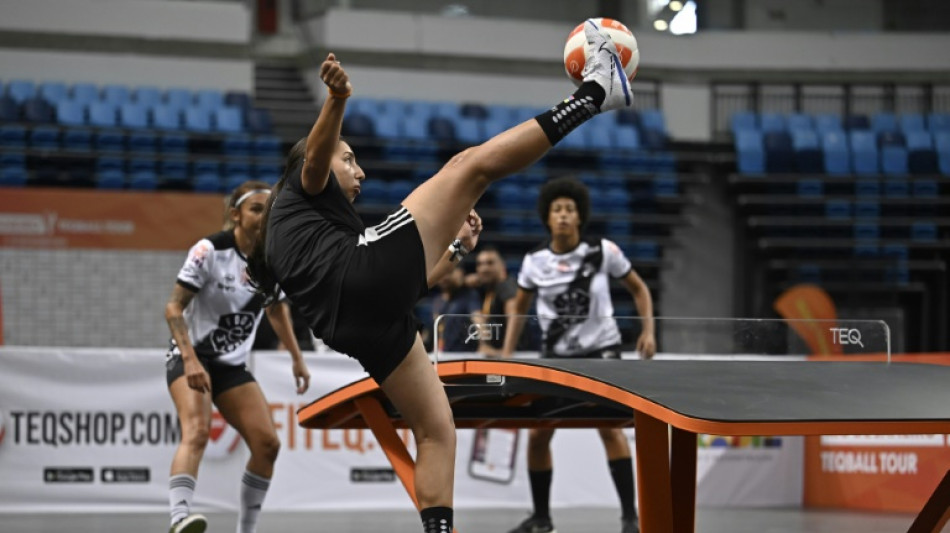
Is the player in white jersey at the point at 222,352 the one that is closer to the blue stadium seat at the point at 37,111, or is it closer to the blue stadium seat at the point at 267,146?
the blue stadium seat at the point at 267,146

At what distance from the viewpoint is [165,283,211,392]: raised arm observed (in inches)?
218

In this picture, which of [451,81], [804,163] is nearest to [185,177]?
[451,81]

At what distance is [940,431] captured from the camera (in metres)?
3.58

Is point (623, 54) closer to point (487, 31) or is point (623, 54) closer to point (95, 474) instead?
point (95, 474)

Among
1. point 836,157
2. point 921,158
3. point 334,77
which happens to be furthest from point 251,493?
point 921,158

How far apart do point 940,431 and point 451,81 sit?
17.4m

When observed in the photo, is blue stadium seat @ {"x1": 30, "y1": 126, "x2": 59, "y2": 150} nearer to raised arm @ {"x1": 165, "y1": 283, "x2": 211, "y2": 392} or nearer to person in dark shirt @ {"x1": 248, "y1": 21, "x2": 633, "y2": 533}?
raised arm @ {"x1": 165, "y1": 283, "x2": 211, "y2": 392}

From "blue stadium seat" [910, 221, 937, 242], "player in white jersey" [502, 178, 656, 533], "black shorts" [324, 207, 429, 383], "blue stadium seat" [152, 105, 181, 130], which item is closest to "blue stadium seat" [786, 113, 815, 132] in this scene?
"blue stadium seat" [910, 221, 937, 242]

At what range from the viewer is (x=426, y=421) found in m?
3.88

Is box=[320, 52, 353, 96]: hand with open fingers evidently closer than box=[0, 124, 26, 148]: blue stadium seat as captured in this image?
Yes

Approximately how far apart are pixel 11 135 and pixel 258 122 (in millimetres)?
3584

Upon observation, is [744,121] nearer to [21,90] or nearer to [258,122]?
[258,122]

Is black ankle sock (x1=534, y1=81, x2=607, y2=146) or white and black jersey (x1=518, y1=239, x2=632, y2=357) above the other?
black ankle sock (x1=534, y1=81, x2=607, y2=146)

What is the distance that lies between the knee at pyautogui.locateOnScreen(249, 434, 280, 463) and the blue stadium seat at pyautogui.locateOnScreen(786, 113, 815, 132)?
15.7 m
